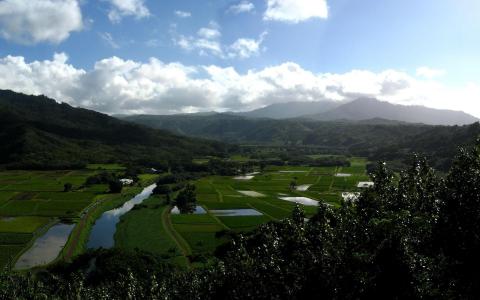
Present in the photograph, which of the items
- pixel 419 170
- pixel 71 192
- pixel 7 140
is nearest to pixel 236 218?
pixel 71 192

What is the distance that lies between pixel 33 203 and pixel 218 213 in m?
44.4

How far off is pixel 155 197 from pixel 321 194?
151 feet

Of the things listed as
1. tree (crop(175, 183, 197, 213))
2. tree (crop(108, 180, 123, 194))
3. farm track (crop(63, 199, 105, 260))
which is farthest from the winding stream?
tree (crop(175, 183, 197, 213))

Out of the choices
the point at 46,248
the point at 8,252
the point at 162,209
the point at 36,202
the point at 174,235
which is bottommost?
the point at 174,235

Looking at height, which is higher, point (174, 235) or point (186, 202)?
point (186, 202)

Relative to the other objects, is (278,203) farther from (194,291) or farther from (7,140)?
(7,140)

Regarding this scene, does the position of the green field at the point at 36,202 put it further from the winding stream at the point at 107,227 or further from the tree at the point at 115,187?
the winding stream at the point at 107,227

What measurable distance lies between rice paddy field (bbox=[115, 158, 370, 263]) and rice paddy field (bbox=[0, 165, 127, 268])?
14.8m

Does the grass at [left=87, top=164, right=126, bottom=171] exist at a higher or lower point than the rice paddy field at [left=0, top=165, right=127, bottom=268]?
higher

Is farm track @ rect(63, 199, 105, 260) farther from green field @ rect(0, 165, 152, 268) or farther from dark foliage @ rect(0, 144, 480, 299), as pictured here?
dark foliage @ rect(0, 144, 480, 299)

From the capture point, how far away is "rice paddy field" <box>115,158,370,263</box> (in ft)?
223

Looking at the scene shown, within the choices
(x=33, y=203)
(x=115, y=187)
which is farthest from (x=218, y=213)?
(x=33, y=203)

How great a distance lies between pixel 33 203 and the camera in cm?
9600

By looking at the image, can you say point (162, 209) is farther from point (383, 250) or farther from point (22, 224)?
point (383, 250)
